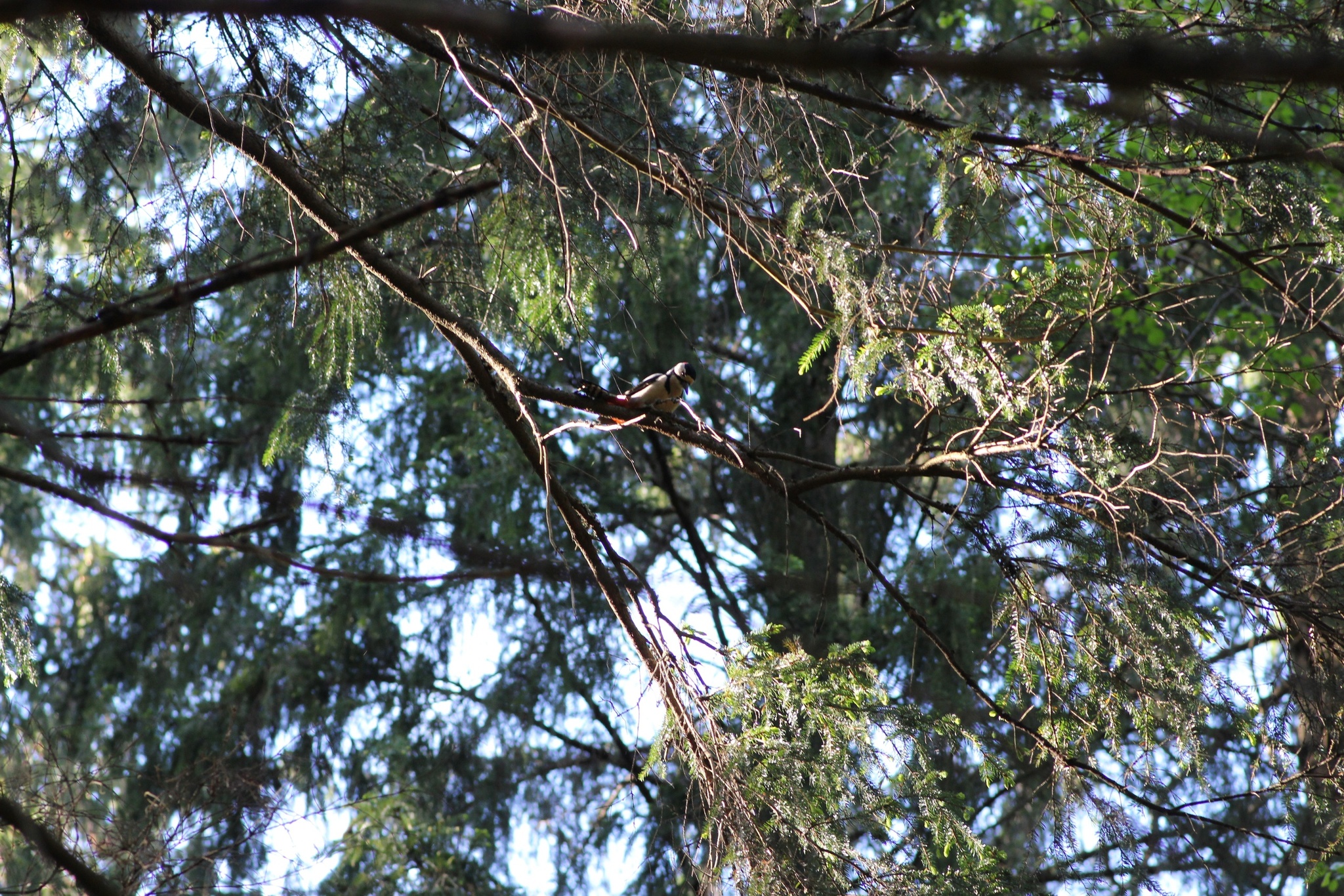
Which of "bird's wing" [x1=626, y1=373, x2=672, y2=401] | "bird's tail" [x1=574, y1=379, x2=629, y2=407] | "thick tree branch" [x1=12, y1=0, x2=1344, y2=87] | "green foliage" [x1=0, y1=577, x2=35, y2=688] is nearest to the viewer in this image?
"thick tree branch" [x1=12, y1=0, x2=1344, y2=87]

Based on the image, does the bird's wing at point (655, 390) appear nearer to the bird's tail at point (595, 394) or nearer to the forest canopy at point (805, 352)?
the forest canopy at point (805, 352)

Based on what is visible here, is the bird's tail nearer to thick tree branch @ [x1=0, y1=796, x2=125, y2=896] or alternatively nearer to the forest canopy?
the forest canopy

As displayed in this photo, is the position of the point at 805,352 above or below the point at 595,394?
above

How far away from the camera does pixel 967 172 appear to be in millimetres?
3461

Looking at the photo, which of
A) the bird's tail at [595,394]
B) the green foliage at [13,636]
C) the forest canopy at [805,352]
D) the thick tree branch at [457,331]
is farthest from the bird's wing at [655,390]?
the green foliage at [13,636]

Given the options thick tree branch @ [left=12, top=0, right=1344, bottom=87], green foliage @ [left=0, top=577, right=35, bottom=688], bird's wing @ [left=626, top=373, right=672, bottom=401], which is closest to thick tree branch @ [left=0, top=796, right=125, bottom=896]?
thick tree branch @ [left=12, top=0, right=1344, bottom=87]

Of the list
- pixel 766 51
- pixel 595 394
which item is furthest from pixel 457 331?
pixel 766 51

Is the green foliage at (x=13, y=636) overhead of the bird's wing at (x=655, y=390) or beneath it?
beneath

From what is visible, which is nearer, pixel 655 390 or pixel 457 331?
pixel 457 331

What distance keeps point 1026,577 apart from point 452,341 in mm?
2057

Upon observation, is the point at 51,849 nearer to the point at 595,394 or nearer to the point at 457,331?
the point at 457,331

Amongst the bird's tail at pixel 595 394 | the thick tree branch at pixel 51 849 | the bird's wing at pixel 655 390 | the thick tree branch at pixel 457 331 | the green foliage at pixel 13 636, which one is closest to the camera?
the thick tree branch at pixel 51 849

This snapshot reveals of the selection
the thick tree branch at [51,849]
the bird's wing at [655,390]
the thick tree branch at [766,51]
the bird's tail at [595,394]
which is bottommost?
the thick tree branch at [51,849]

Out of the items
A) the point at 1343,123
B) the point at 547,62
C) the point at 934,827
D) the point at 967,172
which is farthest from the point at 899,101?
the point at 934,827
